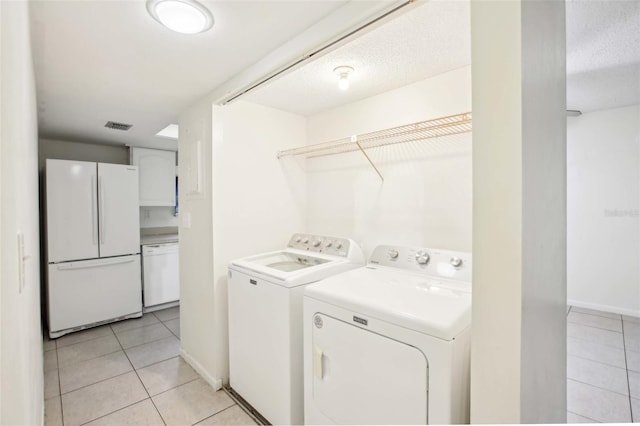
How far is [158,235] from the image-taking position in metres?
4.12

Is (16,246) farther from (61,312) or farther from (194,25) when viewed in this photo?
(61,312)

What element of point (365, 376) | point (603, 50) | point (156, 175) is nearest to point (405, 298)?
point (365, 376)

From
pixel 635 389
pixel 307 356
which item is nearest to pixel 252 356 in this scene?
pixel 307 356

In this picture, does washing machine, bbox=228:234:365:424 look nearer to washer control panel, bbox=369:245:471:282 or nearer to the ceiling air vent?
washer control panel, bbox=369:245:471:282

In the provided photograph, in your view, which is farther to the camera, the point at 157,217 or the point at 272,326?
the point at 157,217

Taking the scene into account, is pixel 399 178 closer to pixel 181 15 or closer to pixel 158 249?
pixel 181 15

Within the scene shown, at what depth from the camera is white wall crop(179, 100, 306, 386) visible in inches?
82.0

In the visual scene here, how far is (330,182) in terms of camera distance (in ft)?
8.02

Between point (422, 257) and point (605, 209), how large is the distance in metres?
3.02

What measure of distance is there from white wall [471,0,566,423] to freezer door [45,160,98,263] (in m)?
3.72

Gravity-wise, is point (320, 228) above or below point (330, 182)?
below

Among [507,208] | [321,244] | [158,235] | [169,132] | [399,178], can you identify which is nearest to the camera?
[507,208]

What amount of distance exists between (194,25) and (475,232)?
143 cm

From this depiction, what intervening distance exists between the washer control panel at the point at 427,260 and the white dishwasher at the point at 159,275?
290 centimetres
